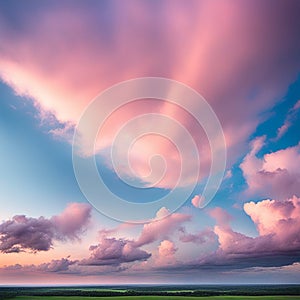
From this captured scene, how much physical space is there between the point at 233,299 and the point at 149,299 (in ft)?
106

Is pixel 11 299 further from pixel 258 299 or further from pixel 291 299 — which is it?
pixel 291 299

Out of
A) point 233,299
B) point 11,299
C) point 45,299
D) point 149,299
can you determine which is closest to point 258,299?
point 233,299

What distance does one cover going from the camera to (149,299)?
127562mm

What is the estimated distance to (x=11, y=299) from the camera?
128000 mm

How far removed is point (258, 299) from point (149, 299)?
3917 centimetres

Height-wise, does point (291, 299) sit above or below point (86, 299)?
below

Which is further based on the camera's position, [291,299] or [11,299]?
[11,299]

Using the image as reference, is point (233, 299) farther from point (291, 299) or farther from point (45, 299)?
point (45, 299)

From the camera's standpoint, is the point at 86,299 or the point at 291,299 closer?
the point at 291,299

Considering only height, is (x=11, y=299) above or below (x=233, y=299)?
above

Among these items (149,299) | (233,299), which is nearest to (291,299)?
(233,299)

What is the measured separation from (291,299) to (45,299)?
85808 mm

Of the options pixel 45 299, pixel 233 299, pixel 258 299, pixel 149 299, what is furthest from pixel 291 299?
pixel 45 299

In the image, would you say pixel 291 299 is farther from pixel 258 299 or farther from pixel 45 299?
pixel 45 299
